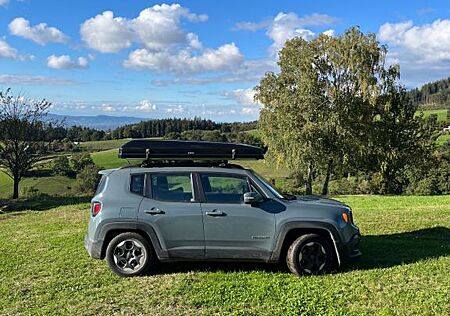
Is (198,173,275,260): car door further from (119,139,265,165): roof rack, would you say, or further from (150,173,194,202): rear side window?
(119,139,265,165): roof rack

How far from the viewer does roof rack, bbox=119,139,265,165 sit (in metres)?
7.06

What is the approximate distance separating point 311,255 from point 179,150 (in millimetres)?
2541

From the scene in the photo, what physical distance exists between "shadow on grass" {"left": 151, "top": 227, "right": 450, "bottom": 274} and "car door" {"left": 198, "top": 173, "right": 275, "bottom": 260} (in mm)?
385

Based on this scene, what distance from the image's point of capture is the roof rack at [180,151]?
23.2 ft

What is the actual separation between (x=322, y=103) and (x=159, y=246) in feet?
89.9

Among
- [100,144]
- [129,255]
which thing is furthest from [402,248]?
[100,144]

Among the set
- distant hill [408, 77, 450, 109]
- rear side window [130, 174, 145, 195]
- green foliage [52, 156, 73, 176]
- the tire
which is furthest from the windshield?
distant hill [408, 77, 450, 109]

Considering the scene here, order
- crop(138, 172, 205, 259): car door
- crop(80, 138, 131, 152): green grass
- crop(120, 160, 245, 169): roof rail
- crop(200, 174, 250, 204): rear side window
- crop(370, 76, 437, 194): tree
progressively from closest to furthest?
crop(138, 172, 205, 259): car door
crop(200, 174, 250, 204): rear side window
crop(120, 160, 245, 169): roof rail
crop(370, 76, 437, 194): tree
crop(80, 138, 131, 152): green grass

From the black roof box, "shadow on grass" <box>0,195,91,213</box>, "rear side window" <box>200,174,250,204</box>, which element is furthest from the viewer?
"shadow on grass" <box>0,195,91,213</box>

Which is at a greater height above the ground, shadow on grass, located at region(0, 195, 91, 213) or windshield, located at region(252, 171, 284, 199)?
windshield, located at region(252, 171, 284, 199)

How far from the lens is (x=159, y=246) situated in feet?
22.6

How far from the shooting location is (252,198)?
22.1 ft

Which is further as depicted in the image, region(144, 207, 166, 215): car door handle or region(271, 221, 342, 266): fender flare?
region(144, 207, 166, 215): car door handle

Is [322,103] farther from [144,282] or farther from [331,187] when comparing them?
[144,282]
